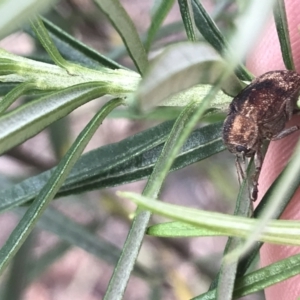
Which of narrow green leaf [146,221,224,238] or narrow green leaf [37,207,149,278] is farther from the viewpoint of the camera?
narrow green leaf [37,207,149,278]

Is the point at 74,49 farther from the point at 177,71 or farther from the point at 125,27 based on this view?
the point at 177,71

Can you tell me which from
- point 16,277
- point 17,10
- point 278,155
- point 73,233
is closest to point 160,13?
point 17,10

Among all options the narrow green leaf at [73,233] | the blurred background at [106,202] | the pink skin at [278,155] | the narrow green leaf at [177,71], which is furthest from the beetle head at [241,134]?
the narrow green leaf at [73,233]

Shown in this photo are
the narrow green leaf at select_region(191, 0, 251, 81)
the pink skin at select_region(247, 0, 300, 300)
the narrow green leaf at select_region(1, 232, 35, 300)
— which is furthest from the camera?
the narrow green leaf at select_region(1, 232, 35, 300)

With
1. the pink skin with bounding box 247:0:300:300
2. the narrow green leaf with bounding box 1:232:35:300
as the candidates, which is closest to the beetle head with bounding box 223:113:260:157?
the pink skin with bounding box 247:0:300:300

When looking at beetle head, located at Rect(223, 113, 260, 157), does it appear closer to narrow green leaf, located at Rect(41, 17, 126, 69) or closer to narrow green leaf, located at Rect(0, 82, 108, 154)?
narrow green leaf, located at Rect(0, 82, 108, 154)

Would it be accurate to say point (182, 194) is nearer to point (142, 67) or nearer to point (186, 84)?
point (142, 67)

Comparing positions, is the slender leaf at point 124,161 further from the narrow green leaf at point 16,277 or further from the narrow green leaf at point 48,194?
the narrow green leaf at point 16,277
